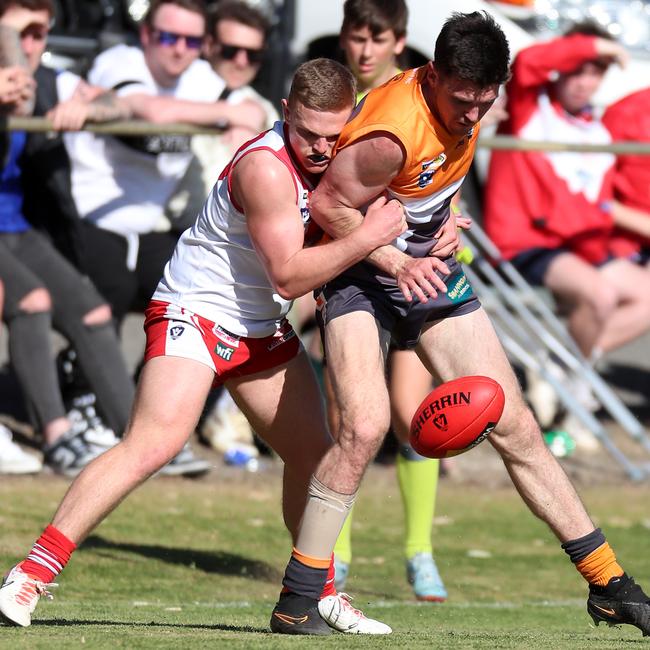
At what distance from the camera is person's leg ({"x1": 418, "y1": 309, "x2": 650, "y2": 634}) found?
5.43 metres

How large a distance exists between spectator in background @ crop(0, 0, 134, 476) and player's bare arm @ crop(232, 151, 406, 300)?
3.72 metres

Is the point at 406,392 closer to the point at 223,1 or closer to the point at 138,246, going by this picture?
the point at 138,246

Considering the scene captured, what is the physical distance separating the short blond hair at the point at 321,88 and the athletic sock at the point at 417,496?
232 centimetres

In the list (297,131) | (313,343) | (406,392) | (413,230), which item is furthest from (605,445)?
(297,131)

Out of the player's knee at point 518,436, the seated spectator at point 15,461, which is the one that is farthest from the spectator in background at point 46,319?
the player's knee at point 518,436

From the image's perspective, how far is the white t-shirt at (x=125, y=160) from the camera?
9.09 m

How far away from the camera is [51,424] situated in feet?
28.7

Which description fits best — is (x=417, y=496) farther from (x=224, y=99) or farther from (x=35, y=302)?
(x=224, y=99)

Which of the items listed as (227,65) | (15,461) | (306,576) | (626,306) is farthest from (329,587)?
(626,306)

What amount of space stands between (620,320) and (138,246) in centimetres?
346

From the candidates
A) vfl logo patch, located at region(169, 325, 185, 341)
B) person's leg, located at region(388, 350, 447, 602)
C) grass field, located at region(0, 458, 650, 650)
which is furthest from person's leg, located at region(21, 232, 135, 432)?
vfl logo patch, located at region(169, 325, 185, 341)

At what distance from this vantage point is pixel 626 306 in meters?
10.5

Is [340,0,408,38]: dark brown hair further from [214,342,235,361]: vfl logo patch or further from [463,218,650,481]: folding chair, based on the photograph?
[463,218,650,481]: folding chair

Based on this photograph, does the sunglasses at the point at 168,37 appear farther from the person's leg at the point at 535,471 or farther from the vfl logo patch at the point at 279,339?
the person's leg at the point at 535,471
